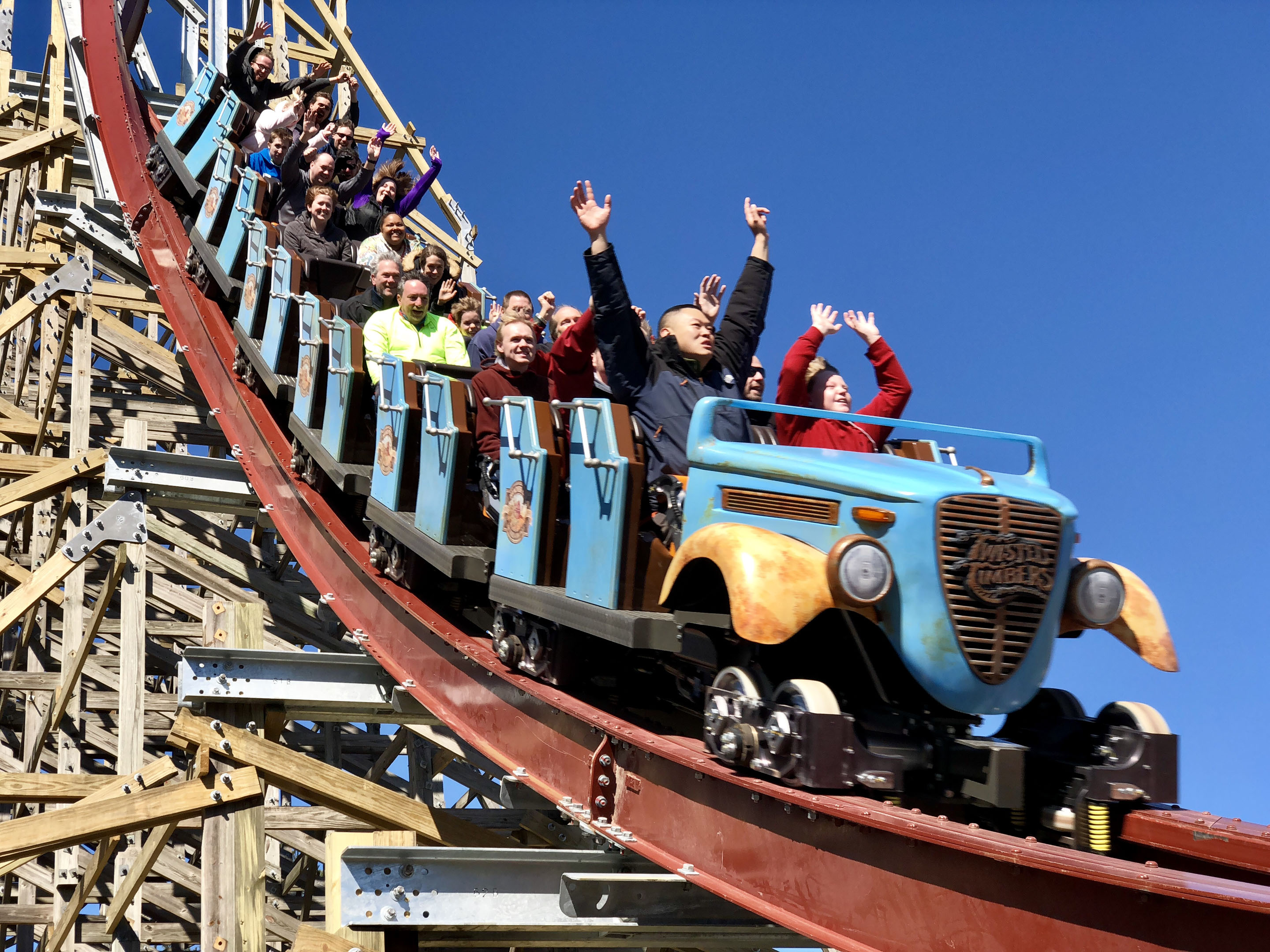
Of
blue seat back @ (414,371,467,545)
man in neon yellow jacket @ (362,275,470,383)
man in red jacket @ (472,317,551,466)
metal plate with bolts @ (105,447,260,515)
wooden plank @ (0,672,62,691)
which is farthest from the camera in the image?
wooden plank @ (0,672,62,691)

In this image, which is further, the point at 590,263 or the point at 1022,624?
the point at 590,263

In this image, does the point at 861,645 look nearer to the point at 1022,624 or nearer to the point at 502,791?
the point at 1022,624

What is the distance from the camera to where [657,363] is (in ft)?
13.8

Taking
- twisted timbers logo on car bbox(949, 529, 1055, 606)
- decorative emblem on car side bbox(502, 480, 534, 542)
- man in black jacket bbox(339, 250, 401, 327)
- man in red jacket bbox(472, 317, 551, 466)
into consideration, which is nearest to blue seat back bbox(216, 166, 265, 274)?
man in black jacket bbox(339, 250, 401, 327)

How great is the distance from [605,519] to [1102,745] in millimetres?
1445

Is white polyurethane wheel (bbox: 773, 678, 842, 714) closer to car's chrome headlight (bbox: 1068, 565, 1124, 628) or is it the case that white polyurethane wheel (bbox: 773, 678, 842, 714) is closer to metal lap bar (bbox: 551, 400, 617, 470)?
car's chrome headlight (bbox: 1068, 565, 1124, 628)

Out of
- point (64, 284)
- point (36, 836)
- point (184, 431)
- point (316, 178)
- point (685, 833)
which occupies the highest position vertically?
point (316, 178)

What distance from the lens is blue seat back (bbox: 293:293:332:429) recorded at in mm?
6223

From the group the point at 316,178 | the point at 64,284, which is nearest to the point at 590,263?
the point at 316,178

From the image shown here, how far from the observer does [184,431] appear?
364 inches

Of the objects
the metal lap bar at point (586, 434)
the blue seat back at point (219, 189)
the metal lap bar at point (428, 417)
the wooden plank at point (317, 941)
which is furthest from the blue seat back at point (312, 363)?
the wooden plank at point (317, 941)

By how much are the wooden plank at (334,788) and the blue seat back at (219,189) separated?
4.08 meters

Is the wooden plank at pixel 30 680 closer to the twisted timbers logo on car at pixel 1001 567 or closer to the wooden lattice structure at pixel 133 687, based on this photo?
the wooden lattice structure at pixel 133 687

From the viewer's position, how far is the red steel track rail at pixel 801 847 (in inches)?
94.1
